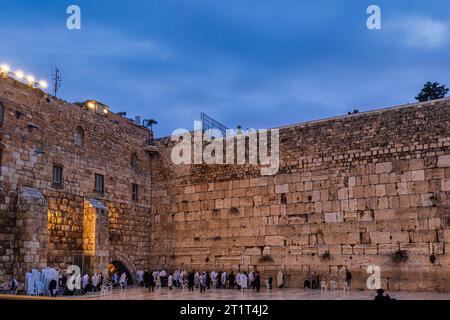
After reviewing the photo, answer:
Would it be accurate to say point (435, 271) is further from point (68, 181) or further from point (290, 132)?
point (68, 181)

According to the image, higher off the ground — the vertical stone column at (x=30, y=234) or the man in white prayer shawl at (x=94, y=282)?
the vertical stone column at (x=30, y=234)

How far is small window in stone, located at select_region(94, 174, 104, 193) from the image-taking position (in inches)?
764

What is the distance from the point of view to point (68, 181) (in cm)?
1800

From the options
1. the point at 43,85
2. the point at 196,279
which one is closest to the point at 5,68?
the point at 43,85

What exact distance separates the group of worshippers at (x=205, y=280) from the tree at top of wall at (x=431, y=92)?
802 inches

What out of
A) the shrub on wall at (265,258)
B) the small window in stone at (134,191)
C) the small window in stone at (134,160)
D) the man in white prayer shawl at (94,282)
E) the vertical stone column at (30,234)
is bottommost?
the man in white prayer shawl at (94,282)

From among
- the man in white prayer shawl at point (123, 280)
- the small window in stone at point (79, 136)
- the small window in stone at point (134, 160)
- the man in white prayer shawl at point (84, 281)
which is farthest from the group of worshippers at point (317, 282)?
the small window in stone at point (79, 136)

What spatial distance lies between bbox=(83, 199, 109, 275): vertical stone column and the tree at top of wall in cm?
2349

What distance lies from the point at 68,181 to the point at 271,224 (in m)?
7.63

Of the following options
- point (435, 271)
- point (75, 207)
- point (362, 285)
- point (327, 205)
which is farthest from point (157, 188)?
point (435, 271)

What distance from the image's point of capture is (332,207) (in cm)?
1786

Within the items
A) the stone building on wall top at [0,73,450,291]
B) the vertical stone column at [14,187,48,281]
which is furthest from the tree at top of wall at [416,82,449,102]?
the vertical stone column at [14,187,48,281]

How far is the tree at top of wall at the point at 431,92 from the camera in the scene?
3262cm

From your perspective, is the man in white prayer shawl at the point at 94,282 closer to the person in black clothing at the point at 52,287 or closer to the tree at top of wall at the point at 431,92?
the person in black clothing at the point at 52,287
